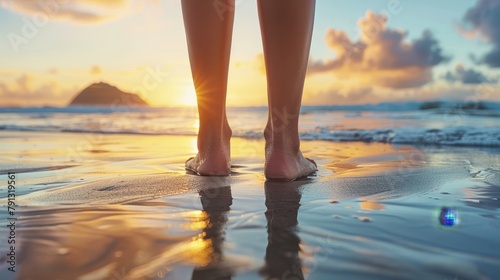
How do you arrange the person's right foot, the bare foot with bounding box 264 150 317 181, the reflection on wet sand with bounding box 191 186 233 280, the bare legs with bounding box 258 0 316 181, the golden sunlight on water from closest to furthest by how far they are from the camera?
1. the reflection on wet sand with bounding box 191 186 233 280
2. the golden sunlight on water
3. the bare legs with bounding box 258 0 316 181
4. the bare foot with bounding box 264 150 317 181
5. the person's right foot

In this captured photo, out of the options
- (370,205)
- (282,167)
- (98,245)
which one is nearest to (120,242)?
(98,245)

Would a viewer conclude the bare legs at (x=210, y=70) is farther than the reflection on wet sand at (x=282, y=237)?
Yes

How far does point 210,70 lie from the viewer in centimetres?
199

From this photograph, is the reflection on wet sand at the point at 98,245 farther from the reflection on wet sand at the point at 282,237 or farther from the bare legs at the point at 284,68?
the bare legs at the point at 284,68

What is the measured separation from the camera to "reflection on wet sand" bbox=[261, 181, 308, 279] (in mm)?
807

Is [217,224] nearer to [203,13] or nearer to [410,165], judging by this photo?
[203,13]

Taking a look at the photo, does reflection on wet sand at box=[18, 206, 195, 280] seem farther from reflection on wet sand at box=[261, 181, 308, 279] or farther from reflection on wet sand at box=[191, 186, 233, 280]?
reflection on wet sand at box=[261, 181, 308, 279]

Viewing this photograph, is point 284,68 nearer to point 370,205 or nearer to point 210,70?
point 210,70

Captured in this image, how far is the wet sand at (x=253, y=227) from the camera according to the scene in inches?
32.4

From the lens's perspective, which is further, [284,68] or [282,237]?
[284,68]

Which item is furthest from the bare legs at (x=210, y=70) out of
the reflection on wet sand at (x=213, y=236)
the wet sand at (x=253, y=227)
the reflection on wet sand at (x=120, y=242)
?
the reflection on wet sand at (x=120, y=242)

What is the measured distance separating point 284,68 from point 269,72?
0.07m

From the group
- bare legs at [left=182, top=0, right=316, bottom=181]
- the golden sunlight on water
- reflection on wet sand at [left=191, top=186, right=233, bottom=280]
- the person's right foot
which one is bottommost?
reflection on wet sand at [left=191, top=186, right=233, bottom=280]

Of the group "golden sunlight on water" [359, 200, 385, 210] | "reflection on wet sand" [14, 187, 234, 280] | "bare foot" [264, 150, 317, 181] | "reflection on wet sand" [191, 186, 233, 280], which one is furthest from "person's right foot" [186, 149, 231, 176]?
"golden sunlight on water" [359, 200, 385, 210]
